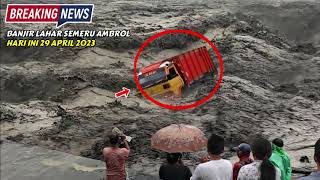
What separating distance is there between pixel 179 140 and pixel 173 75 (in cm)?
616

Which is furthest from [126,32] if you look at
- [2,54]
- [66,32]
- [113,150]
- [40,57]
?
[113,150]

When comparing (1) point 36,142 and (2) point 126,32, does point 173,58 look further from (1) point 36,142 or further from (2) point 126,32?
(1) point 36,142

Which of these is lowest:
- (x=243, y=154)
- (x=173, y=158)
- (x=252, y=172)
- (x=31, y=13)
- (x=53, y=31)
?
(x=53, y=31)

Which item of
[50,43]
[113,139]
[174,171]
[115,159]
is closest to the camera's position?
[174,171]

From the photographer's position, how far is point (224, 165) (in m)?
4.30

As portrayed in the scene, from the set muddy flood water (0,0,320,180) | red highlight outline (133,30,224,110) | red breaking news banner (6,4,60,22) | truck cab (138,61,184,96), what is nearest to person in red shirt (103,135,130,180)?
muddy flood water (0,0,320,180)

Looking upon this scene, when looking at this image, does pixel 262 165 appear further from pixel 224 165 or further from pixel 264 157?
pixel 224 165

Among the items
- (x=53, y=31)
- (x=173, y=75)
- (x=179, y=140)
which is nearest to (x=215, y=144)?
(x=179, y=140)

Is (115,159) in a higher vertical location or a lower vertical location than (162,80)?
higher

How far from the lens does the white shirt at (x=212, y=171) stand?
4195 mm

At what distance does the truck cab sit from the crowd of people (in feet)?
21.8

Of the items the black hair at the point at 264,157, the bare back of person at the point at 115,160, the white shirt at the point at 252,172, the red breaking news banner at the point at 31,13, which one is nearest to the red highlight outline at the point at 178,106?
the red breaking news banner at the point at 31,13

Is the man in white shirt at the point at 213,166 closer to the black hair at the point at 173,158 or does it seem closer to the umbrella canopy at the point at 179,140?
the black hair at the point at 173,158

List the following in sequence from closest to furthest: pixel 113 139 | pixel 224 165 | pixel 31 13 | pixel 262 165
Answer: pixel 262 165
pixel 224 165
pixel 113 139
pixel 31 13
